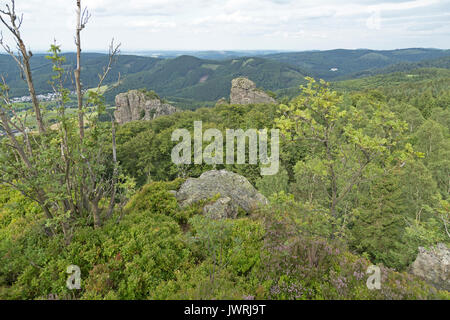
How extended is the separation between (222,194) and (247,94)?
312 ft

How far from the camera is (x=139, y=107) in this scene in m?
90.2

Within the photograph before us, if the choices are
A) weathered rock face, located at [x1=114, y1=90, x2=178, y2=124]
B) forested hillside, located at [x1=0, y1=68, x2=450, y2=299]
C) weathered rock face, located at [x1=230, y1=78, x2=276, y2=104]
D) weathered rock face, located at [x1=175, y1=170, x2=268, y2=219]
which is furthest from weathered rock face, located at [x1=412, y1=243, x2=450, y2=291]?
weathered rock face, located at [x1=230, y1=78, x2=276, y2=104]

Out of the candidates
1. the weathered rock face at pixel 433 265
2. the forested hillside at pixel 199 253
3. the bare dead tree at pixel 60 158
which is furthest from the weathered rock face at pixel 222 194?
the weathered rock face at pixel 433 265

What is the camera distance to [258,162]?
36188 mm

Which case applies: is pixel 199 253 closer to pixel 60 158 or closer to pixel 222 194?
pixel 222 194

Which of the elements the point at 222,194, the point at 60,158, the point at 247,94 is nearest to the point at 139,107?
the point at 247,94

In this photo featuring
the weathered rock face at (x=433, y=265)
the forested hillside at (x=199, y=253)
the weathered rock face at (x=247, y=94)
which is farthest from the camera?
the weathered rock face at (x=247, y=94)

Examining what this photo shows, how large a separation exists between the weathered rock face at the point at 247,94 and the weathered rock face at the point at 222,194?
9033 cm

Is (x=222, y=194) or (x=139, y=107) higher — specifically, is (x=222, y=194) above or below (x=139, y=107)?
below

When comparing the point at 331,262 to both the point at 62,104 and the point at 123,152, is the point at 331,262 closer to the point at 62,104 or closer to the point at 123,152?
the point at 62,104

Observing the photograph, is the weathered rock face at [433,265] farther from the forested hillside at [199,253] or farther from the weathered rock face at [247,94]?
the weathered rock face at [247,94]

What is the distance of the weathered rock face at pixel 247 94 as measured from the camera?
328 feet

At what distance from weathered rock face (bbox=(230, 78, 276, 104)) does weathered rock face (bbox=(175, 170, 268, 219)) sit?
90.3 meters
